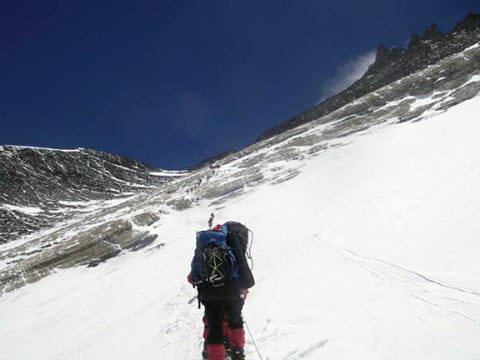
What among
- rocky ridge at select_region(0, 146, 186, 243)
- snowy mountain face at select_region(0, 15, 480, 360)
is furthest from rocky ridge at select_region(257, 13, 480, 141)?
rocky ridge at select_region(0, 146, 186, 243)

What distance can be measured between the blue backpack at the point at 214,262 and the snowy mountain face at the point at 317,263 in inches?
66.2

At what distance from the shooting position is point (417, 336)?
4.19 metres

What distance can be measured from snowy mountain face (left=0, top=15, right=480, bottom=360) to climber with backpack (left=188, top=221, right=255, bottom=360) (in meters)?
1.07

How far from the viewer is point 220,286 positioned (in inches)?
188

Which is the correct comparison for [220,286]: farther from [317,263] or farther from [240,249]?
[317,263]

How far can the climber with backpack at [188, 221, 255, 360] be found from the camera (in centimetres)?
474

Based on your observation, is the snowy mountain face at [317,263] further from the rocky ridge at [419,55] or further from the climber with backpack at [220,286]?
the rocky ridge at [419,55]

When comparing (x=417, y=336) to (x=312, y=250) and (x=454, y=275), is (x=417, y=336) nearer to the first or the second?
(x=454, y=275)

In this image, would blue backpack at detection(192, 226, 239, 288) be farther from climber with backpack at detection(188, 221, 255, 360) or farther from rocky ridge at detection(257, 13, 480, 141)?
rocky ridge at detection(257, 13, 480, 141)

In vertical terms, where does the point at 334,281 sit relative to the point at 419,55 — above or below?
below

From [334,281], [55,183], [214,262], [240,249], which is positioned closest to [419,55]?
[334,281]

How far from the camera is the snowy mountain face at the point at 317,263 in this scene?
5094mm

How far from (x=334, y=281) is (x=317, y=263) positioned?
170 cm

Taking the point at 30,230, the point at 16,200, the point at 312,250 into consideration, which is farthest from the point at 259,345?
the point at 16,200
